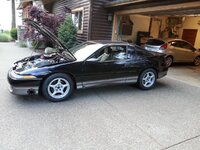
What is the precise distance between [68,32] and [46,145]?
784 centimetres

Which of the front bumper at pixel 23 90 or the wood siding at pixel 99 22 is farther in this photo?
the wood siding at pixel 99 22

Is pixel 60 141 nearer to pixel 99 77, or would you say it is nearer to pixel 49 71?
pixel 49 71

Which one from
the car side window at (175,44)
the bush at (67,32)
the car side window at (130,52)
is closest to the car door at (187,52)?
the car side window at (175,44)

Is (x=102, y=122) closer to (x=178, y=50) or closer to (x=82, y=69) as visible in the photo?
(x=82, y=69)

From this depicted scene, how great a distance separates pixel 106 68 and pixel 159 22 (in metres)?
9.77

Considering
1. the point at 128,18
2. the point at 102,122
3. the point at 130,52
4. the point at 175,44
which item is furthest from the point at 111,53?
the point at 128,18

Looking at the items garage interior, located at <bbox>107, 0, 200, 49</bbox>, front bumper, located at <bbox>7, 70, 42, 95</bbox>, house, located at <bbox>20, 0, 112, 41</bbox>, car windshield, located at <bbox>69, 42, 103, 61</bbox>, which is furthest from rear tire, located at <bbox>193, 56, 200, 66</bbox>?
front bumper, located at <bbox>7, 70, 42, 95</bbox>

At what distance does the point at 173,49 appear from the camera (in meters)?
9.27

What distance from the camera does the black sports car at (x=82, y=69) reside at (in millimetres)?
3926

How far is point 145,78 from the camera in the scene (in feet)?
17.6

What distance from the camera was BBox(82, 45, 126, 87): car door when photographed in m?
4.46

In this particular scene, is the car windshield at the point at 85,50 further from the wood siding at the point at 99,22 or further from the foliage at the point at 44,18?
the foliage at the point at 44,18

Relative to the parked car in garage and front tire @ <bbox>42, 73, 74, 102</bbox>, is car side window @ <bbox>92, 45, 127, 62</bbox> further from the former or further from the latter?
the parked car in garage

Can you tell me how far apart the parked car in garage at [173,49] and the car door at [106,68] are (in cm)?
445
